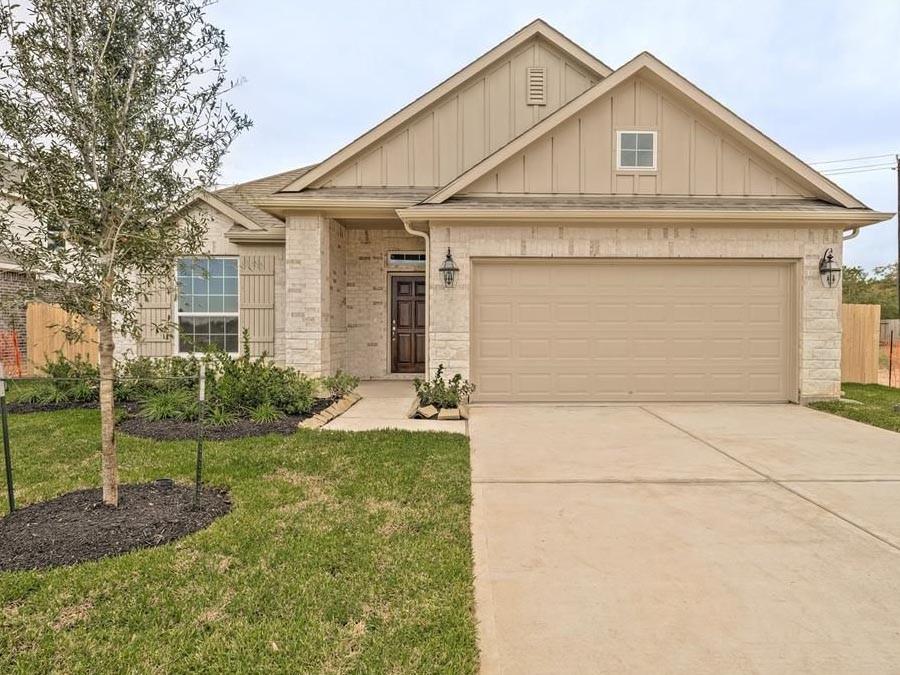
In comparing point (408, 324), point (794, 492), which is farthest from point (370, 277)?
point (794, 492)

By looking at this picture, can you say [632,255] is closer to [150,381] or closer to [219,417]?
[219,417]

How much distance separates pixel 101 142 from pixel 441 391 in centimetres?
547

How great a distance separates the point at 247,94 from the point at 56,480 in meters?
3.87

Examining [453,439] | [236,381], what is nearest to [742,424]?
[453,439]

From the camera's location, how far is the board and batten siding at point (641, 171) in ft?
29.5

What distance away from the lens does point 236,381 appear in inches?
296

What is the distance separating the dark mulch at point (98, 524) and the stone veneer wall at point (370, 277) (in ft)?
23.9

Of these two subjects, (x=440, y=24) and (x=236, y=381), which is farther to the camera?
(x=440, y=24)

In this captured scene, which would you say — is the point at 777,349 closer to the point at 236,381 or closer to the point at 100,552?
the point at 236,381

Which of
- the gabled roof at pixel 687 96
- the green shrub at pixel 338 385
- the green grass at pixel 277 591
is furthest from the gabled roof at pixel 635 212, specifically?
the green grass at pixel 277 591

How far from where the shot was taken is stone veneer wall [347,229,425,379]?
11641 mm

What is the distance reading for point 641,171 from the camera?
9070 millimetres

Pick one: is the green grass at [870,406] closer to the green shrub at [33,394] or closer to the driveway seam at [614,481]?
the driveway seam at [614,481]

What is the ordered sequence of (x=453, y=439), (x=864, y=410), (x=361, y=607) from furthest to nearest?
(x=864, y=410), (x=453, y=439), (x=361, y=607)
